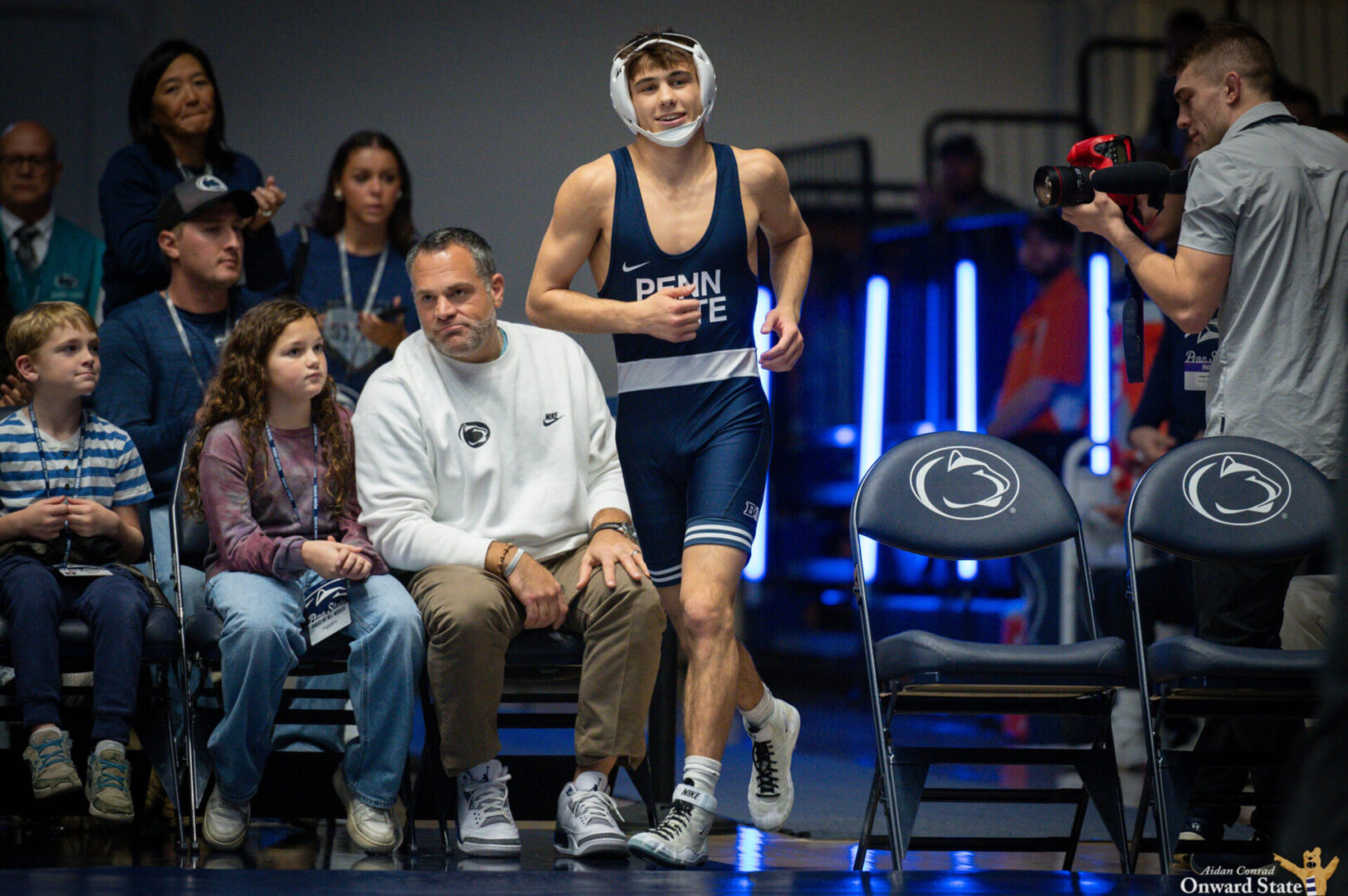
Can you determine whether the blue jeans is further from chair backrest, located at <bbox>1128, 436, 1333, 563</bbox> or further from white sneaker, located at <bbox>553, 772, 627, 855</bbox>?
chair backrest, located at <bbox>1128, 436, 1333, 563</bbox>

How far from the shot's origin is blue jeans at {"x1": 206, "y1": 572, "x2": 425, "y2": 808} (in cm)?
293

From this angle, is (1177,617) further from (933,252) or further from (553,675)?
(933,252)

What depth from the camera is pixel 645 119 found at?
9.71ft

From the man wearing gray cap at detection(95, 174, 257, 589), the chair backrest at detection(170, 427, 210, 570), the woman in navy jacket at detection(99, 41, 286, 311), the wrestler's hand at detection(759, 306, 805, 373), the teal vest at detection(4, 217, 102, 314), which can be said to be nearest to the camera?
the wrestler's hand at detection(759, 306, 805, 373)

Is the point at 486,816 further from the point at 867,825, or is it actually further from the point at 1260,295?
the point at 1260,295

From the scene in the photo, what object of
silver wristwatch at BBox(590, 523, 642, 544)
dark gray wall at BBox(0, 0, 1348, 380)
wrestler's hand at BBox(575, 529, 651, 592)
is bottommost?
wrestler's hand at BBox(575, 529, 651, 592)

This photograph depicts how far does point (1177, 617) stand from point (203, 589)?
2855 mm

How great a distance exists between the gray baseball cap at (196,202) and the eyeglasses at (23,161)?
43.0 inches

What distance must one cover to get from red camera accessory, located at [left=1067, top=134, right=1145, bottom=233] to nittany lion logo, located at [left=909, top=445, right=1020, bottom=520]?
0.64 meters

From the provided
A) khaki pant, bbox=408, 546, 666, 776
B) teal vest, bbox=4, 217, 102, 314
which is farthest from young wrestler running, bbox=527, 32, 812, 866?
teal vest, bbox=4, 217, 102, 314

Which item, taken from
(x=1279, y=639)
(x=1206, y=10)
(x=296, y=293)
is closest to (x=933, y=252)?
(x=1206, y=10)

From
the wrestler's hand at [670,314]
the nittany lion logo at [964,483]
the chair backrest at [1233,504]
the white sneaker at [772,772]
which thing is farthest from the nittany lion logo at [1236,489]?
the wrestler's hand at [670,314]

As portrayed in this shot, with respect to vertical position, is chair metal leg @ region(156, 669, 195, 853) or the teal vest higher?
the teal vest

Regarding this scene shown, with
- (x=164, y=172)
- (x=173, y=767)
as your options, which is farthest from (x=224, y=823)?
(x=164, y=172)
